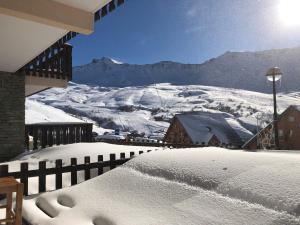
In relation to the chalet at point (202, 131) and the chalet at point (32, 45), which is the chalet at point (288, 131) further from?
the chalet at point (32, 45)

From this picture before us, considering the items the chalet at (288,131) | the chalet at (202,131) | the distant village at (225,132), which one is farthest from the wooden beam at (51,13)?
the chalet at (202,131)

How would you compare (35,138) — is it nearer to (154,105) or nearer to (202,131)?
(202,131)

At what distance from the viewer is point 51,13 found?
5.68 meters

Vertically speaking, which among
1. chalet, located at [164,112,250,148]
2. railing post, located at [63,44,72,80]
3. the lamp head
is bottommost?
chalet, located at [164,112,250,148]

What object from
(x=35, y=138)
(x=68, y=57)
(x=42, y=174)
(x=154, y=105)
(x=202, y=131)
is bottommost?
(x=202, y=131)

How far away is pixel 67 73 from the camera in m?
14.2

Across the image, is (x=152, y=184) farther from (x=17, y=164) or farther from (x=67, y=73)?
(x=67, y=73)

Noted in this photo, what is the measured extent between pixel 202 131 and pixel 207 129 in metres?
1.24

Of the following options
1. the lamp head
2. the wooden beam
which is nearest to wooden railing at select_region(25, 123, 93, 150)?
the wooden beam

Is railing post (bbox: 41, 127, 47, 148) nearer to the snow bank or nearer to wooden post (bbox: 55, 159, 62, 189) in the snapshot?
wooden post (bbox: 55, 159, 62, 189)

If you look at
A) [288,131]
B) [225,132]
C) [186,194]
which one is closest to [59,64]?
[186,194]

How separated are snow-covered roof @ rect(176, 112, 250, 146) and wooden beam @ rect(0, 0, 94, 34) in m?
26.6

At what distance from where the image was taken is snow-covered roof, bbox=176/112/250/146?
3309cm

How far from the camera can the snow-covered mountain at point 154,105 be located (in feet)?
288
